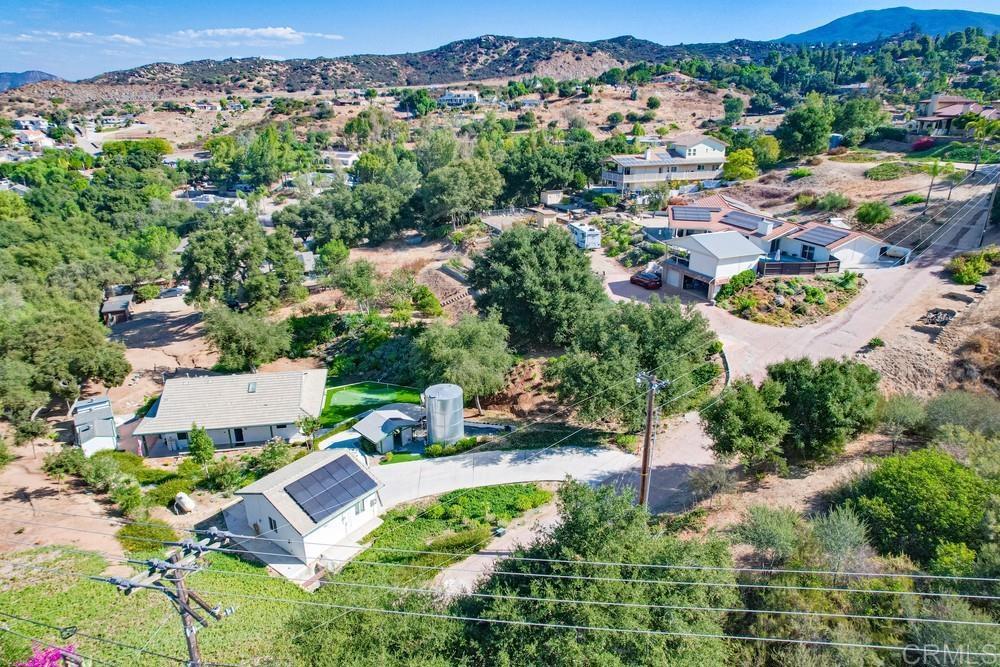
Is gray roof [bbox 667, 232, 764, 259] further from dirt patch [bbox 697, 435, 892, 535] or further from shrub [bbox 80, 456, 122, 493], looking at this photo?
shrub [bbox 80, 456, 122, 493]

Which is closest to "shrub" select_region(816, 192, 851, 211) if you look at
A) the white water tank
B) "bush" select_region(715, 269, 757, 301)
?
"bush" select_region(715, 269, 757, 301)

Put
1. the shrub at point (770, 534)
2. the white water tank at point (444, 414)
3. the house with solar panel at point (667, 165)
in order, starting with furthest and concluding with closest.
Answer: the house with solar panel at point (667, 165), the white water tank at point (444, 414), the shrub at point (770, 534)

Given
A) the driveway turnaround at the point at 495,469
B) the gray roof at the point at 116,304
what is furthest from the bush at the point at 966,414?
the gray roof at the point at 116,304

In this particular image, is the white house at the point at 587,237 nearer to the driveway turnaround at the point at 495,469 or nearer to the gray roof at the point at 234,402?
the gray roof at the point at 234,402

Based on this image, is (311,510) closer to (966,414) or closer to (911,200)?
(966,414)

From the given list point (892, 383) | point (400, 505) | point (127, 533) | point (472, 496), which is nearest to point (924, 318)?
point (892, 383)

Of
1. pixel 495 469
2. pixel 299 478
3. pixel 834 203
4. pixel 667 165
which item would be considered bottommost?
pixel 495 469

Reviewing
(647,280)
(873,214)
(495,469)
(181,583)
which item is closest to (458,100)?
(873,214)
